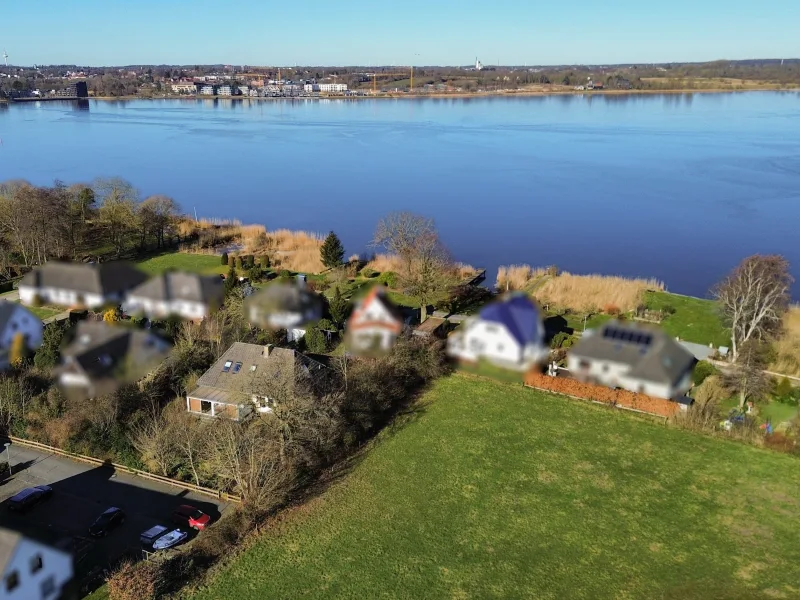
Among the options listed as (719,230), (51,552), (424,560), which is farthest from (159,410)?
(719,230)

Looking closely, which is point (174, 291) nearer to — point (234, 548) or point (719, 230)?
point (234, 548)

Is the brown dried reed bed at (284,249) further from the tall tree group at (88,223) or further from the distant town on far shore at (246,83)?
the distant town on far shore at (246,83)

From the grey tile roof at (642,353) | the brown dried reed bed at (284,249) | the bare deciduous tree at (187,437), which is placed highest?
the grey tile roof at (642,353)

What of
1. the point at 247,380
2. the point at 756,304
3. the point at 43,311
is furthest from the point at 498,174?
the point at 43,311

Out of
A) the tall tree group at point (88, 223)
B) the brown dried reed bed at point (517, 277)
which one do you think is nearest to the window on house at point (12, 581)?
the tall tree group at point (88, 223)

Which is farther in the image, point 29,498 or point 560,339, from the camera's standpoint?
point 29,498

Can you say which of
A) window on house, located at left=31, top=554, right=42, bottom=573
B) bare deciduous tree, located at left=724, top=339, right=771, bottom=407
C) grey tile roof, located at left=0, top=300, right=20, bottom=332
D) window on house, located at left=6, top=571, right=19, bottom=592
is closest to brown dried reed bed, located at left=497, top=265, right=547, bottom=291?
bare deciduous tree, located at left=724, top=339, right=771, bottom=407

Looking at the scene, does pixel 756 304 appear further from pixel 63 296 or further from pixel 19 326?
pixel 19 326
